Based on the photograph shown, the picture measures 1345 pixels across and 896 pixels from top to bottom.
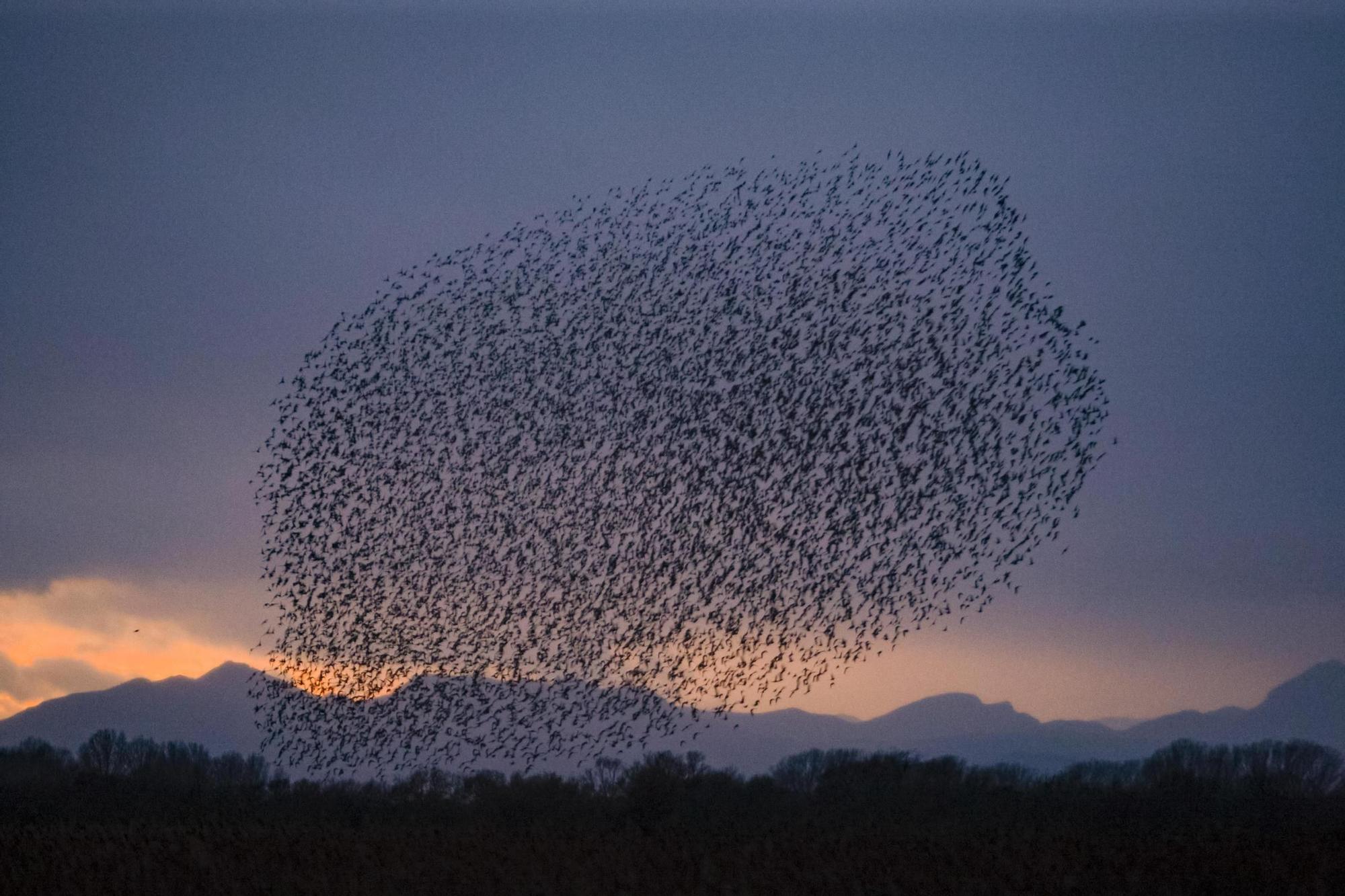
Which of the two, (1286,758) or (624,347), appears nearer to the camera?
(624,347)

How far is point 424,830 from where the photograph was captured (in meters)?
28.3

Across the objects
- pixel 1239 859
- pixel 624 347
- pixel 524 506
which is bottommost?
pixel 1239 859

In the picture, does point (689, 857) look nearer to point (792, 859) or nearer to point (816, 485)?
point (792, 859)

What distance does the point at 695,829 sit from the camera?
3025 cm

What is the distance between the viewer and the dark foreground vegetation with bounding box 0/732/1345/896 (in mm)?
20516

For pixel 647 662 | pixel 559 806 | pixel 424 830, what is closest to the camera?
pixel 647 662

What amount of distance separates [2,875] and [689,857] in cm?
Answer: 1222

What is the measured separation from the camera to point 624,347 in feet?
80.6

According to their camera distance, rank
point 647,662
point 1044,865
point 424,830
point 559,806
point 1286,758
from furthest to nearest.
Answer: point 1286,758 → point 559,806 → point 424,830 → point 647,662 → point 1044,865

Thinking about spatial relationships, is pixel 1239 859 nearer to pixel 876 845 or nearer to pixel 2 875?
pixel 876 845

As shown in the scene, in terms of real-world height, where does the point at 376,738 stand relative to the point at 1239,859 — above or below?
above

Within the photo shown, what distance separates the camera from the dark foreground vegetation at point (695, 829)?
808 inches

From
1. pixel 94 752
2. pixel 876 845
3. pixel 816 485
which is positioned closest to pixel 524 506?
pixel 816 485

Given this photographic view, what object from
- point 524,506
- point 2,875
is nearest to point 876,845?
point 524,506
